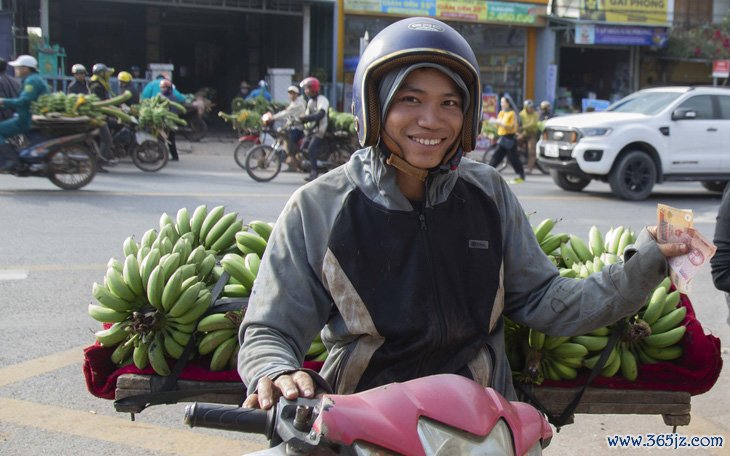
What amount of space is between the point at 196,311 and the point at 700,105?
13.4 m

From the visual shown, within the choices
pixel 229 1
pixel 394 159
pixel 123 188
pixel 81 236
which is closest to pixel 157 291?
pixel 394 159

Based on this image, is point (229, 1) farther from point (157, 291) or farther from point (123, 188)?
point (157, 291)

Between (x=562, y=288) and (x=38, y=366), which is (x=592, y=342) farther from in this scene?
(x=38, y=366)

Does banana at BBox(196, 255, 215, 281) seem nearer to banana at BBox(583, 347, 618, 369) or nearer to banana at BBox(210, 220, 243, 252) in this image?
banana at BBox(210, 220, 243, 252)

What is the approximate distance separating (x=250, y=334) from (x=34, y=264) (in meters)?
6.08

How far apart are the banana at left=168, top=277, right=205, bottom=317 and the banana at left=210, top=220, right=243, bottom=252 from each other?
0.72m

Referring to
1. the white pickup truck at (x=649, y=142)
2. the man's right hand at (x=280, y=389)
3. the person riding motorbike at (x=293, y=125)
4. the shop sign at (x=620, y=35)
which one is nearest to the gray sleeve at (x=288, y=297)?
the man's right hand at (x=280, y=389)

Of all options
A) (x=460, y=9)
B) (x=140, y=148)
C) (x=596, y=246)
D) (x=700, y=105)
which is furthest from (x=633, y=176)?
(x=460, y=9)

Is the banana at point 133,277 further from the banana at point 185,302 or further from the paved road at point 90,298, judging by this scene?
the paved road at point 90,298

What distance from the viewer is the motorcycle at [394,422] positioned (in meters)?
1.60

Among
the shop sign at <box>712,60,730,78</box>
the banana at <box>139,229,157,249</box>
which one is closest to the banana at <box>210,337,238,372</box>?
the banana at <box>139,229,157,249</box>

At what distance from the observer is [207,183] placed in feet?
46.0

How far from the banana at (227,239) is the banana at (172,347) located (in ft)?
2.70

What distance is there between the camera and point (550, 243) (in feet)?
11.5
